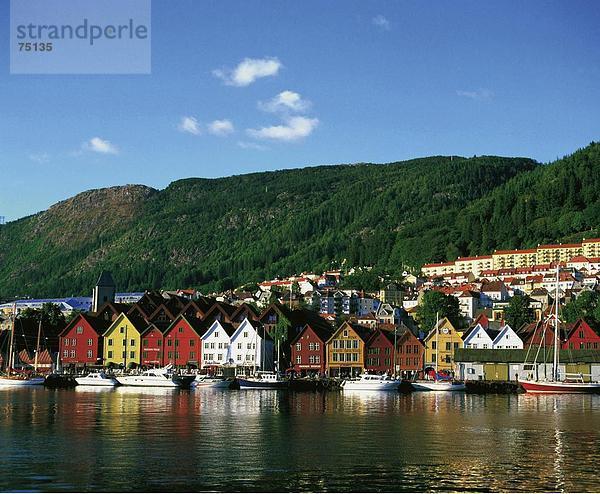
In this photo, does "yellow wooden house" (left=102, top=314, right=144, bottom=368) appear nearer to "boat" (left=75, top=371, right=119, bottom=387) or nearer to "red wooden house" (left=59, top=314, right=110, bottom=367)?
"red wooden house" (left=59, top=314, right=110, bottom=367)

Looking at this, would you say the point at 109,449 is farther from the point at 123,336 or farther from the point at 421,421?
the point at 123,336

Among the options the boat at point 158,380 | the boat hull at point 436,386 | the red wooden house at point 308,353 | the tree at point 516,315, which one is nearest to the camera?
the boat hull at point 436,386

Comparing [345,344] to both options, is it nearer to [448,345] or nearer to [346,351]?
[346,351]

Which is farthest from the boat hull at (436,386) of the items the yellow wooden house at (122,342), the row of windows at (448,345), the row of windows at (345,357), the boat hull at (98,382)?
the yellow wooden house at (122,342)

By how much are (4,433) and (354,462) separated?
23.3 m

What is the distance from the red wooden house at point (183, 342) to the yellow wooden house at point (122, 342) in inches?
195

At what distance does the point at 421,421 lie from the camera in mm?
66188

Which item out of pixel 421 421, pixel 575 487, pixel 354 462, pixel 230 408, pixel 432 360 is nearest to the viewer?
pixel 575 487

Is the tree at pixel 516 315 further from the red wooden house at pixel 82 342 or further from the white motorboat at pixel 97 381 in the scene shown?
the white motorboat at pixel 97 381

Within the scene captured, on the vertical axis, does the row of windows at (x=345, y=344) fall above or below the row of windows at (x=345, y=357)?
above

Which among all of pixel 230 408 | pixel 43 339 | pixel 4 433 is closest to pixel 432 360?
pixel 230 408

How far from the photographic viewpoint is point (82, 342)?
146 metres

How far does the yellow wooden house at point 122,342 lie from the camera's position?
141250 mm

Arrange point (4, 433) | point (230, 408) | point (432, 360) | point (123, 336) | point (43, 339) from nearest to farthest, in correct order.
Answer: point (4, 433), point (230, 408), point (432, 360), point (123, 336), point (43, 339)
